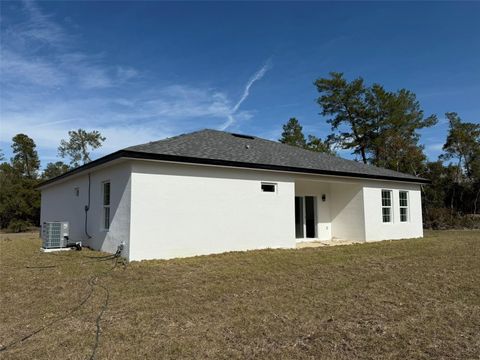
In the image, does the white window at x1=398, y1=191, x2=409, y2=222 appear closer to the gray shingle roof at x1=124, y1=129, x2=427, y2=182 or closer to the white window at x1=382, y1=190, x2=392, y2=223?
the gray shingle roof at x1=124, y1=129, x2=427, y2=182

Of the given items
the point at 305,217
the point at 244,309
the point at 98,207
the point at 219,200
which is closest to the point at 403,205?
the point at 305,217

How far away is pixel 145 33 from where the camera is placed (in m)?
13.2

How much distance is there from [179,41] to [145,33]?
165 cm

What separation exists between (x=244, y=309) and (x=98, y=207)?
8.00 meters

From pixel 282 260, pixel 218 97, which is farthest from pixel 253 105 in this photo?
pixel 282 260

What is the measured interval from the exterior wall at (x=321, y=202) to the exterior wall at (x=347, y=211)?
18cm

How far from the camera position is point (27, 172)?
39344mm

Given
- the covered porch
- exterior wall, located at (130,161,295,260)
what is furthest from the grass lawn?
the covered porch

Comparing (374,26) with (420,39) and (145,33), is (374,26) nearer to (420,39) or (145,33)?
(420,39)

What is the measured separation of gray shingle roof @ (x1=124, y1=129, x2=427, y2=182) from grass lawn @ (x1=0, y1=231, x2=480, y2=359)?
124 inches

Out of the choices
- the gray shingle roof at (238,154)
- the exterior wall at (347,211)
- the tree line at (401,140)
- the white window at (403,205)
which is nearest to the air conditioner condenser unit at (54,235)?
the gray shingle roof at (238,154)

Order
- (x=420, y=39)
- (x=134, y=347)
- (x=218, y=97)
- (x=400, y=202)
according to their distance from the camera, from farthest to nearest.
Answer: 1. (x=218, y=97)
2. (x=400, y=202)
3. (x=420, y=39)
4. (x=134, y=347)

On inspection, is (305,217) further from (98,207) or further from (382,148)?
(382,148)

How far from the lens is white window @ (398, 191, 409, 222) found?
1656cm
